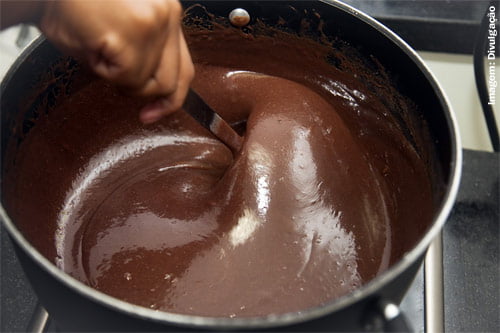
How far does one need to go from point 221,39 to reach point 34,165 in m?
0.42

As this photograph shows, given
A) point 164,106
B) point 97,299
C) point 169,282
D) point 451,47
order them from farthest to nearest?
point 451,47 → point 169,282 → point 164,106 → point 97,299

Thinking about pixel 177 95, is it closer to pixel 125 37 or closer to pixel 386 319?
pixel 125 37

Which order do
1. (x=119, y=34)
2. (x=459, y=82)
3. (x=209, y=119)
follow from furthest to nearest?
(x=459, y=82) < (x=209, y=119) < (x=119, y=34)

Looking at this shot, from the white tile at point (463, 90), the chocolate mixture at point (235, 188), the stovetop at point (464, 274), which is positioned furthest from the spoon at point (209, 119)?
the white tile at point (463, 90)

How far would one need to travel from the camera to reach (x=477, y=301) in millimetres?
892

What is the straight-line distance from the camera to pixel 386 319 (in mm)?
543

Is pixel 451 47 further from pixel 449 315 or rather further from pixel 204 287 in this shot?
pixel 204 287

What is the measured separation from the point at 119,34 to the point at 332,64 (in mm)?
559

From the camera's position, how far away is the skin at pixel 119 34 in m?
0.52

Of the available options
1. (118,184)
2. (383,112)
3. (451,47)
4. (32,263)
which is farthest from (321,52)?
(32,263)

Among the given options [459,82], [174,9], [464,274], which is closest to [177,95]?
[174,9]

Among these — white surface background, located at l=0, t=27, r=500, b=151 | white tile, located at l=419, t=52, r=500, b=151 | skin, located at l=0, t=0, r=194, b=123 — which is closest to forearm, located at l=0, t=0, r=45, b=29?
skin, located at l=0, t=0, r=194, b=123

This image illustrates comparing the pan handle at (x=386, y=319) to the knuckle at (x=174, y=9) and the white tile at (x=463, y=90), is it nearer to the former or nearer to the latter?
the knuckle at (x=174, y=9)

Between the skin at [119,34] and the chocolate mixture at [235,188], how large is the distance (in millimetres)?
300
